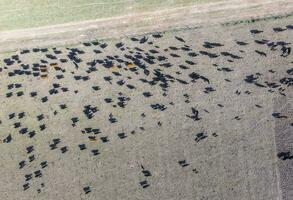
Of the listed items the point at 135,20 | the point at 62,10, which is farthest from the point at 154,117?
the point at 62,10

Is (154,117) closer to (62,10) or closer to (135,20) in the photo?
(135,20)

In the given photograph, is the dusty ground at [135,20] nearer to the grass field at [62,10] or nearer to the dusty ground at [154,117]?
the grass field at [62,10]

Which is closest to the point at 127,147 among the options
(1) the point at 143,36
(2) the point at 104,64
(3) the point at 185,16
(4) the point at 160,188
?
(4) the point at 160,188

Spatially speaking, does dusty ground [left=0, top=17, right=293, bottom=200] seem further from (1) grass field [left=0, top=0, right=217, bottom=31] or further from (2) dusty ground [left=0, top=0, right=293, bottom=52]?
(1) grass field [left=0, top=0, right=217, bottom=31]

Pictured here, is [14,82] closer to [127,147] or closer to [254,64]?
[127,147]

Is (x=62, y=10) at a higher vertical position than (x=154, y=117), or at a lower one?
higher

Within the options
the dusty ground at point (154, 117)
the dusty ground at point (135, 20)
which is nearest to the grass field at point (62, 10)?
the dusty ground at point (135, 20)
